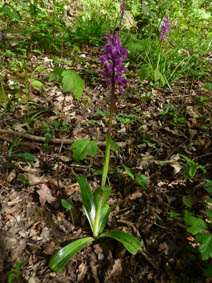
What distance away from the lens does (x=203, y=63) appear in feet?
12.6

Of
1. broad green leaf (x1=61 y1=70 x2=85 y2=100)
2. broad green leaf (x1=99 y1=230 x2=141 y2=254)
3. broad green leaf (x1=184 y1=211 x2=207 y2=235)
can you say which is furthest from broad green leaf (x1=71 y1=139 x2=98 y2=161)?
broad green leaf (x1=184 y1=211 x2=207 y2=235)

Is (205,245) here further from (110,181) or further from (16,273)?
(16,273)

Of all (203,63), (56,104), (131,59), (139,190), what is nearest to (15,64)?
(56,104)

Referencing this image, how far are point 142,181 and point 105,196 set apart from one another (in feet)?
1.56

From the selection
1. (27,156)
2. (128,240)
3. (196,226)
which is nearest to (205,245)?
(196,226)

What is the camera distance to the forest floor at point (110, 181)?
4.73 ft

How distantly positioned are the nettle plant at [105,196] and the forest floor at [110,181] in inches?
4.9

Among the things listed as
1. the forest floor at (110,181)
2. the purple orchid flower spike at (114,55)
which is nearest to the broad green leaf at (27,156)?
the forest floor at (110,181)

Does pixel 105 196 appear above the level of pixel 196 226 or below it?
below

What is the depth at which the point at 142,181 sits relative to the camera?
1892 mm

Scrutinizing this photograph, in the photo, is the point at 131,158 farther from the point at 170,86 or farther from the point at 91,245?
the point at 170,86

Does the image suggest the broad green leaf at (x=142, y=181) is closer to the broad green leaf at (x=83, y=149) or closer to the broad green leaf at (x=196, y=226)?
the broad green leaf at (x=196, y=226)

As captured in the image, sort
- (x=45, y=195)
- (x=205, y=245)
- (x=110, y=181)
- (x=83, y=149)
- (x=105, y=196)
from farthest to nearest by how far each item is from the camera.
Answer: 1. (x=110, y=181)
2. (x=45, y=195)
3. (x=105, y=196)
4. (x=83, y=149)
5. (x=205, y=245)

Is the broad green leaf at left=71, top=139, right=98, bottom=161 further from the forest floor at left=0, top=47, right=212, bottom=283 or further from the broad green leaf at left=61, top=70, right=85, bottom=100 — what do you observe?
the forest floor at left=0, top=47, right=212, bottom=283
